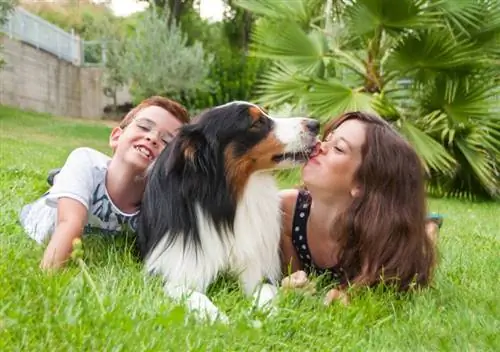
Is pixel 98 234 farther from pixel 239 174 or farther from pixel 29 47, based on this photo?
pixel 29 47

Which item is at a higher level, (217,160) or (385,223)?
(217,160)

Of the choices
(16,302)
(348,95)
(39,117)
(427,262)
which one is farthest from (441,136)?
(39,117)

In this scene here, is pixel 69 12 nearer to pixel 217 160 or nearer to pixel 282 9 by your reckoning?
pixel 282 9

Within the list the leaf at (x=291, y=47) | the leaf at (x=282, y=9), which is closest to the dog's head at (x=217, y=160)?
the leaf at (x=291, y=47)

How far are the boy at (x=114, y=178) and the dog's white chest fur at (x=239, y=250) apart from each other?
541 mm

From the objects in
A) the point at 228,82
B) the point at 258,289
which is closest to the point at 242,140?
the point at 258,289

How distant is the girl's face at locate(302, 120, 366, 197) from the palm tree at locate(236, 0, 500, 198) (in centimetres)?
549

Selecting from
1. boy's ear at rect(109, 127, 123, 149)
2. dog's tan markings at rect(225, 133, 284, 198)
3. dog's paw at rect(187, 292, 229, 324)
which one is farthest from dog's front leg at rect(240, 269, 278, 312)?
boy's ear at rect(109, 127, 123, 149)

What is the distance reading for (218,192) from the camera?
3160 mm

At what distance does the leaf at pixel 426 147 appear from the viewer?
9.93m

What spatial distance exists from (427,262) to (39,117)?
19.9 meters

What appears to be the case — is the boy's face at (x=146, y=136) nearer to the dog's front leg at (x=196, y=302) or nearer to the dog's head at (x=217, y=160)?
the dog's head at (x=217, y=160)

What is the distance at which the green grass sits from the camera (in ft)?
6.76

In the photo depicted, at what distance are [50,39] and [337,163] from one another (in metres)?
23.1
